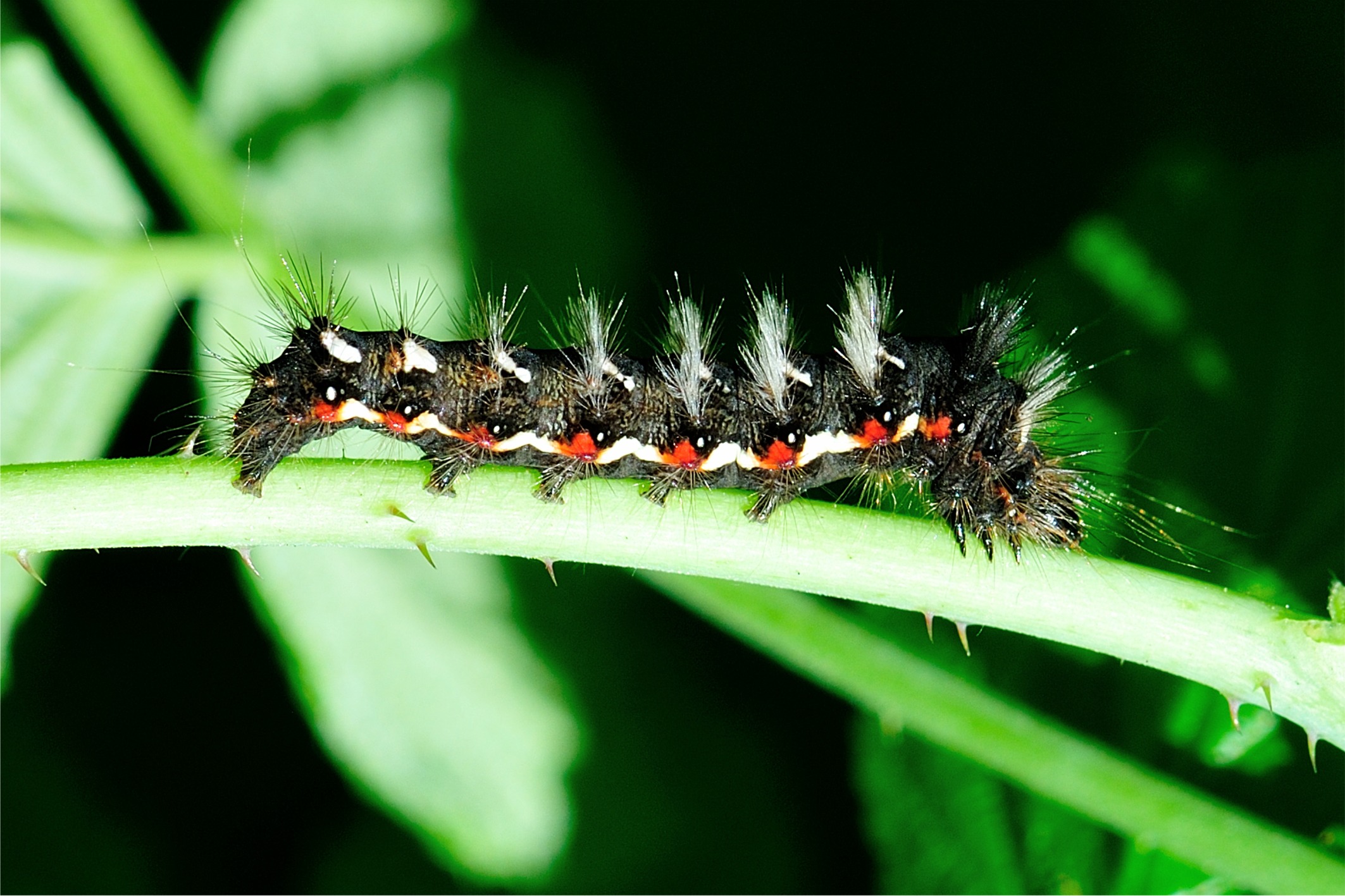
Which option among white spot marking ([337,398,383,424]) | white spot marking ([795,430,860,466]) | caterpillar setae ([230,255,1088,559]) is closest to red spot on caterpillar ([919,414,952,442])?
caterpillar setae ([230,255,1088,559])

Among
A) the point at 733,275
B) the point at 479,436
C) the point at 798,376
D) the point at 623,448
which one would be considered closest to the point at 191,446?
the point at 479,436

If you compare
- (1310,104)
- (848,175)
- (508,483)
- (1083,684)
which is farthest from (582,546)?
(1310,104)

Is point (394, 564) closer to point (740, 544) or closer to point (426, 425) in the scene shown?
point (426, 425)

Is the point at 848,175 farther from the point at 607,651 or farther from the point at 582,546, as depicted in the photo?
the point at 582,546

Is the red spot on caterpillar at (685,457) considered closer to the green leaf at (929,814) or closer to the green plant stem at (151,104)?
the green leaf at (929,814)

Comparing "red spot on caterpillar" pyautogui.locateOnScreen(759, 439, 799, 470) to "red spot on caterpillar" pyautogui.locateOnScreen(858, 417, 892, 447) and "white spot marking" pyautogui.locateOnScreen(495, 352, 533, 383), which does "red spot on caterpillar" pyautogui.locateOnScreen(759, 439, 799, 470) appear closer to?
"red spot on caterpillar" pyautogui.locateOnScreen(858, 417, 892, 447)

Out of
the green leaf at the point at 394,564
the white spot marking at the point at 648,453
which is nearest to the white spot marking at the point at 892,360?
the white spot marking at the point at 648,453
